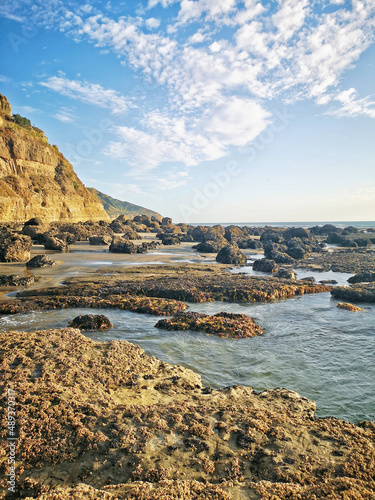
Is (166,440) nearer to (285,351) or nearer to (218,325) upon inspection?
(285,351)

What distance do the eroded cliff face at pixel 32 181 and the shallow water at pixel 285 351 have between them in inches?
1620

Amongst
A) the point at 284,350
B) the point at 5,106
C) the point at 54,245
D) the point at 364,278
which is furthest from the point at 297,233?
the point at 5,106

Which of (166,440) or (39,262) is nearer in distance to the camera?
(166,440)

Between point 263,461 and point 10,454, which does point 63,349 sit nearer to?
point 10,454

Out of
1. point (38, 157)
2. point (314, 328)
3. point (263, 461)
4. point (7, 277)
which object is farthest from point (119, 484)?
point (38, 157)

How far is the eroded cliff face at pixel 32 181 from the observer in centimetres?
4506

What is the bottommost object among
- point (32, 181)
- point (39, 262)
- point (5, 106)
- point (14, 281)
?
point (14, 281)

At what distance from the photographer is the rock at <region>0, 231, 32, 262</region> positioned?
73.5 ft

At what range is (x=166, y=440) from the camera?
152 inches

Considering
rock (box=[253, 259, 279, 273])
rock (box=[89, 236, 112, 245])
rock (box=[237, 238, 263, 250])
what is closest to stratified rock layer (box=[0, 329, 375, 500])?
rock (box=[253, 259, 279, 273])

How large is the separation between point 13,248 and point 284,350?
22.7 m

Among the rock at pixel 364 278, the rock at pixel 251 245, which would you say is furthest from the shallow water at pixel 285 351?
the rock at pixel 251 245

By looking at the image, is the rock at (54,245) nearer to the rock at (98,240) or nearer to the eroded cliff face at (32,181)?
the rock at (98,240)

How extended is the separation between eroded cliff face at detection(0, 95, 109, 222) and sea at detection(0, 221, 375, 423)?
40755 mm
